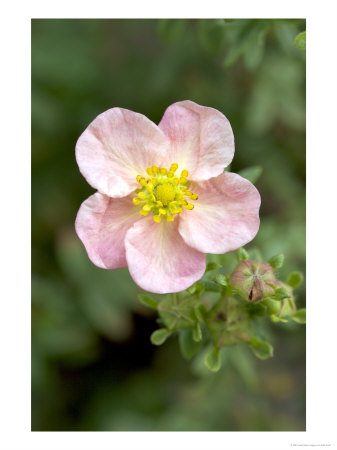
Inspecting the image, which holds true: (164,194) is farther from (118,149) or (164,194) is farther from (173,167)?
(118,149)

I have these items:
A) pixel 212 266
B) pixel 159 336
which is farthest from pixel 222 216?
pixel 159 336

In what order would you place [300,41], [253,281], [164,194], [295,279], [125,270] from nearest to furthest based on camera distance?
1. [253,281]
2. [164,194]
3. [300,41]
4. [295,279]
5. [125,270]

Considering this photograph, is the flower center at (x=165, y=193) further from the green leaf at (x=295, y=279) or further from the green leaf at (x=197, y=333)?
the green leaf at (x=295, y=279)

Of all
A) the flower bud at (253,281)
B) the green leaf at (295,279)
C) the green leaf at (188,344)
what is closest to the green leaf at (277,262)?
the flower bud at (253,281)

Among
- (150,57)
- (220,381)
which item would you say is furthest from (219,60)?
(220,381)

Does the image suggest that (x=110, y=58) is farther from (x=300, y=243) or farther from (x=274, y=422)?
(x=274, y=422)

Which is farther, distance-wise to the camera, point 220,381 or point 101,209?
point 220,381
